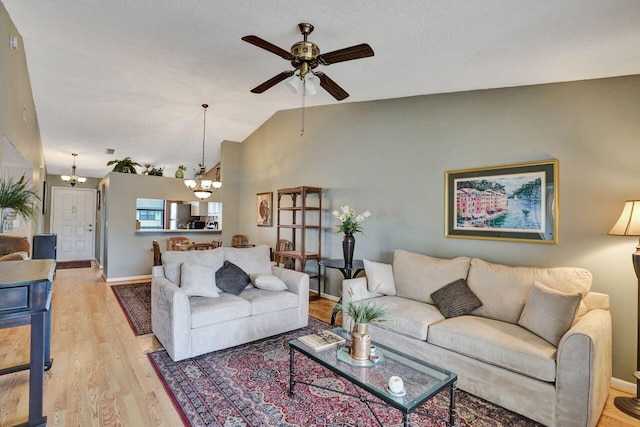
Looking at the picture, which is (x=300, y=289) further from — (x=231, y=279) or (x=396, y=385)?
(x=396, y=385)

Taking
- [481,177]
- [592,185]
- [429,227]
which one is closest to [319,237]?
[429,227]

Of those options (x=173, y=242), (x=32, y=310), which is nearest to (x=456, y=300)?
(x=32, y=310)

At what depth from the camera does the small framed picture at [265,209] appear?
6.23 m

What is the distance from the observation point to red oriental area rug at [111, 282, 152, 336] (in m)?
3.65

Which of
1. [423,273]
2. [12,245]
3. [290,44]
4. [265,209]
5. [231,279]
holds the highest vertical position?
[290,44]

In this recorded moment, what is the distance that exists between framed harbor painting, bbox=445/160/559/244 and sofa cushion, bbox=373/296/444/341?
1015 mm

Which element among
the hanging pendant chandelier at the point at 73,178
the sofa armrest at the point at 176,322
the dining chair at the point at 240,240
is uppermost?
the hanging pendant chandelier at the point at 73,178

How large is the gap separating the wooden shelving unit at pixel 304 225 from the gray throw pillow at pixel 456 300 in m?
2.32

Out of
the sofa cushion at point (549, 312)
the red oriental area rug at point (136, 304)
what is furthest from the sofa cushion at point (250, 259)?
the sofa cushion at point (549, 312)

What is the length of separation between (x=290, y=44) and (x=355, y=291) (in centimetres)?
247

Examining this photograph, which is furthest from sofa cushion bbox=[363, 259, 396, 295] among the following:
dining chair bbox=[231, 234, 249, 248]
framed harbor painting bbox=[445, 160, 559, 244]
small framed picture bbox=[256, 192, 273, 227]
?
dining chair bbox=[231, 234, 249, 248]

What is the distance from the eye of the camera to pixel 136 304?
4508mm

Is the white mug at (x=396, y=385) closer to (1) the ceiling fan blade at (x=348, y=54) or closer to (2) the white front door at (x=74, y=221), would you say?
(1) the ceiling fan blade at (x=348, y=54)

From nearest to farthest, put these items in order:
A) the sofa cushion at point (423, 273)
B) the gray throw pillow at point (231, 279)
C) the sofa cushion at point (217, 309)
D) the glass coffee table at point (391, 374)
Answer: the glass coffee table at point (391, 374) → the sofa cushion at point (217, 309) → the sofa cushion at point (423, 273) → the gray throw pillow at point (231, 279)
